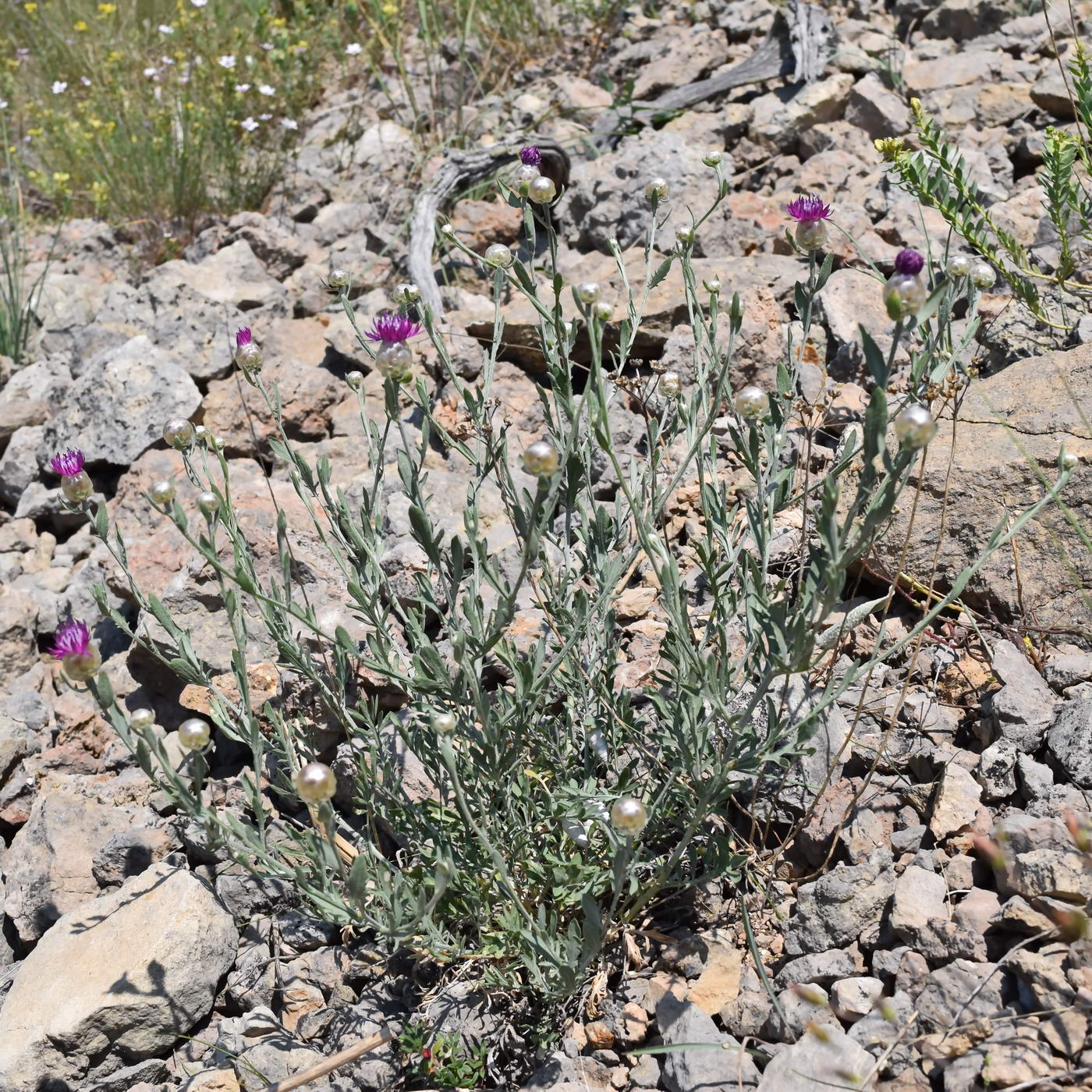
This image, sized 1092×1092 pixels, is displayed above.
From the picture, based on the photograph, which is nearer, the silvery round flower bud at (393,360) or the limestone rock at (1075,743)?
the silvery round flower bud at (393,360)

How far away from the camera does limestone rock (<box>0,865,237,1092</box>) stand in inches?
97.7

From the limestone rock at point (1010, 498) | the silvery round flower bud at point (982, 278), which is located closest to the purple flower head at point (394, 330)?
the silvery round flower bud at point (982, 278)

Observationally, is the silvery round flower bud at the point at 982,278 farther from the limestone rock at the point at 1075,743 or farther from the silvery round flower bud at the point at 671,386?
the limestone rock at the point at 1075,743

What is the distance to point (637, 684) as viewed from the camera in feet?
9.81

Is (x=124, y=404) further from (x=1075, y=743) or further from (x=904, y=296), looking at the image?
(x=1075, y=743)

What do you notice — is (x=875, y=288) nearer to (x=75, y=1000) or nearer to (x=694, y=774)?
(x=694, y=774)

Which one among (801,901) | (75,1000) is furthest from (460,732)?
(75,1000)

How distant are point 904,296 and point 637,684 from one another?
1505 millimetres

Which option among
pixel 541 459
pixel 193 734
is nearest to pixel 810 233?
pixel 541 459

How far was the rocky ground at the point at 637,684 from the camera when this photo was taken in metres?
2.25

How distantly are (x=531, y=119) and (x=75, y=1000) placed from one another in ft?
17.4

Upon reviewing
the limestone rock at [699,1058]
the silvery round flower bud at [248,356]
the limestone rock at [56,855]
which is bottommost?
the limestone rock at [699,1058]

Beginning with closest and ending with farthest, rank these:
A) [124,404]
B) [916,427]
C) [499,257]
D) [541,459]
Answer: [916,427], [541,459], [499,257], [124,404]

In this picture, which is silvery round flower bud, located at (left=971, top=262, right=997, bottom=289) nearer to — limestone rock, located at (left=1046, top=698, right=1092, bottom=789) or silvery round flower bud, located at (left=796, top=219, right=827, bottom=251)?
silvery round flower bud, located at (left=796, top=219, right=827, bottom=251)
